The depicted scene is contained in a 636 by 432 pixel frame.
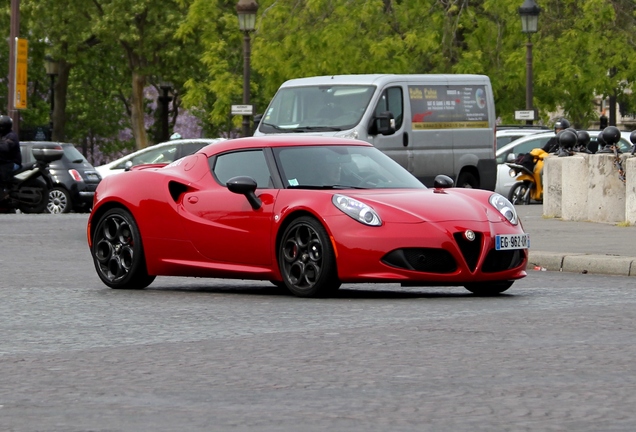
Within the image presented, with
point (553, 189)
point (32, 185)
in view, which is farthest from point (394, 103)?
point (32, 185)

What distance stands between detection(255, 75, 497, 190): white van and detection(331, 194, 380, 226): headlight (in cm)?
1115

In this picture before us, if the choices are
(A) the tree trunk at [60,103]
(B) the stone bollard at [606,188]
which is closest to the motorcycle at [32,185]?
(B) the stone bollard at [606,188]

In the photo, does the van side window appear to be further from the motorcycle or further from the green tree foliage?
the green tree foliage

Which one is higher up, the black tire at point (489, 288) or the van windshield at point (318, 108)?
the van windshield at point (318, 108)

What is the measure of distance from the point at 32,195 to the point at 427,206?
58.7ft

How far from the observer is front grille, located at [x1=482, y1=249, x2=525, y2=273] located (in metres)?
12.2

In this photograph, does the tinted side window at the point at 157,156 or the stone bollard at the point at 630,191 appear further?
the tinted side window at the point at 157,156

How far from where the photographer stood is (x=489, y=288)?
1298 cm

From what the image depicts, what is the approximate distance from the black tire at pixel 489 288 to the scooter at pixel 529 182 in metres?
16.2

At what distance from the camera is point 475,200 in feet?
41.0

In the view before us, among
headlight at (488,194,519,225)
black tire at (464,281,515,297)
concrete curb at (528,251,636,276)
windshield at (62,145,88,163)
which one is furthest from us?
windshield at (62,145,88,163)

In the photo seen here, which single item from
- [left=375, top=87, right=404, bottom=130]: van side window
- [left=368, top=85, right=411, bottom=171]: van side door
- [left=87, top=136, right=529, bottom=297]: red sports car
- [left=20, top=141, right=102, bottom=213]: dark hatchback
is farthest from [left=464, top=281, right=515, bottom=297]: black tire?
[left=20, top=141, right=102, bottom=213]: dark hatchback

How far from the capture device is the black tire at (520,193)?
97.1 feet

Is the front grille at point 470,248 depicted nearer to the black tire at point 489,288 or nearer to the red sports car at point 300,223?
the red sports car at point 300,223
